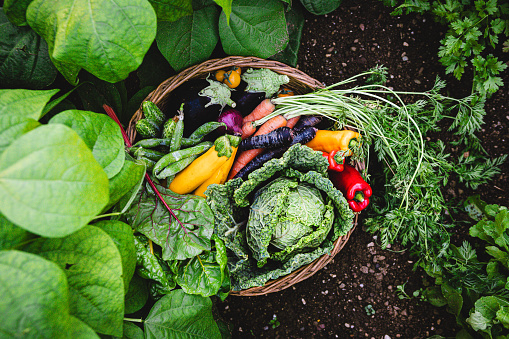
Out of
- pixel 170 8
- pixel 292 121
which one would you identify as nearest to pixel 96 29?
pixel 170 8

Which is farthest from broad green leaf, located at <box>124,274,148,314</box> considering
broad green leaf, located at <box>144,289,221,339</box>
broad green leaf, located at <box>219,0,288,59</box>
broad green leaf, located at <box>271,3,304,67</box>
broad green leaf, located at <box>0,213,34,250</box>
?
broad green leaf, located at <box>271,3,304,67</box>

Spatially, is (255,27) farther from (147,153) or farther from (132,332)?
(132,332)

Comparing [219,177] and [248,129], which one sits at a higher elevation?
[248,129]

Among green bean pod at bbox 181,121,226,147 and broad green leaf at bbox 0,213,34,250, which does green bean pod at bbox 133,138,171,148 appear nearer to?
green bean pod at bbox 181,121,226,147

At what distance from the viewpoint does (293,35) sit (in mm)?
1592

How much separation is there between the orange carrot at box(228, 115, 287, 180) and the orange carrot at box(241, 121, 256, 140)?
0.09ft

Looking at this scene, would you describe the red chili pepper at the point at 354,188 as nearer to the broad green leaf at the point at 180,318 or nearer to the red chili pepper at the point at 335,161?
the red chili pepper at the point at 335,161

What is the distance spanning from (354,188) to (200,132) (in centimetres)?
74

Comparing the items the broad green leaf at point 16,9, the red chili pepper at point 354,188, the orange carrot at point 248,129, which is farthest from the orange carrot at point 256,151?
the broad green leaf at point 16,9

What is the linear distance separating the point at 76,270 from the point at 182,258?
447 millimetres

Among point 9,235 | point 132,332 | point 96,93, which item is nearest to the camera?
point 9,235

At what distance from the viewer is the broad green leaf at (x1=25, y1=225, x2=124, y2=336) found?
2.65 ft

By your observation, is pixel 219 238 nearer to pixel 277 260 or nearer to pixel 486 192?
pixel 277 260

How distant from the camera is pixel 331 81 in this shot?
1.72 m
